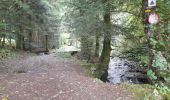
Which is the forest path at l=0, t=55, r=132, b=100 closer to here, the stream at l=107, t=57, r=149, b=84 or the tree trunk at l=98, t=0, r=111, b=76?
the tree trunk at l=98, t=0, r=111, b=76

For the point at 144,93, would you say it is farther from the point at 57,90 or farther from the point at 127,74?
the point at 127,74

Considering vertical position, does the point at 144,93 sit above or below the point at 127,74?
above

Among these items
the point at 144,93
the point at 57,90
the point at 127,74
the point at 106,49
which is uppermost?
the point at 106,49

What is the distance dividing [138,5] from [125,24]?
61.7 inches

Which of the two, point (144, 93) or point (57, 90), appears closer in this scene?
point (57, 90)

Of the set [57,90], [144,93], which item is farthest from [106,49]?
[57,90]

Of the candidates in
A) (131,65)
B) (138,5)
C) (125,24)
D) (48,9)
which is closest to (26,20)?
(48,9)

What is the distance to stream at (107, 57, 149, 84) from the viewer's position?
37.8 ft

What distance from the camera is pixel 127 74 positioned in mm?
12875

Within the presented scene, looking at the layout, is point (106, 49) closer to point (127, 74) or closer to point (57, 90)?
point (127, 74)

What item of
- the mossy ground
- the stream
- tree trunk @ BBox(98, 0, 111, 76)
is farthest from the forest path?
the stream

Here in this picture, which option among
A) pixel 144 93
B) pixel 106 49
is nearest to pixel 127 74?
pixel 106 49

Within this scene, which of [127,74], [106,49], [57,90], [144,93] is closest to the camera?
[57,90]

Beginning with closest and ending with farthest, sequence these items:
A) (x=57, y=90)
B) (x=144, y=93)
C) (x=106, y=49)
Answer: (x=57, y=90) → (x=144, y=93) → (x=106, y=49)
